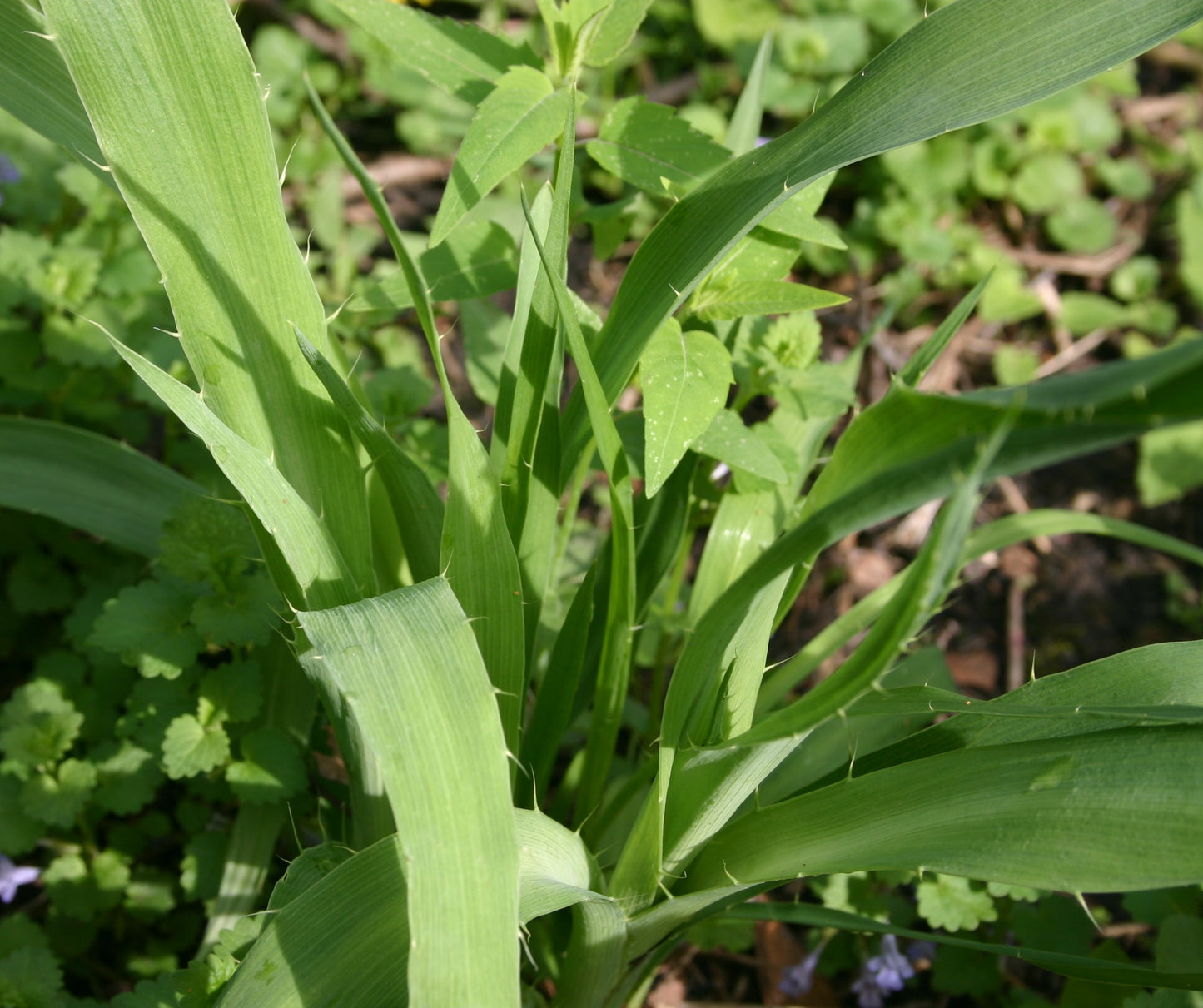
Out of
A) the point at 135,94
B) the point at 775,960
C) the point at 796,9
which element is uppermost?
the point at 796,9

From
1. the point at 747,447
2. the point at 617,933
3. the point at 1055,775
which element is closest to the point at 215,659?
the point at 617,933

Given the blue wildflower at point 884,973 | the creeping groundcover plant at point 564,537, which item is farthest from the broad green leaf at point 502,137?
the blue wildflower at point 884,973

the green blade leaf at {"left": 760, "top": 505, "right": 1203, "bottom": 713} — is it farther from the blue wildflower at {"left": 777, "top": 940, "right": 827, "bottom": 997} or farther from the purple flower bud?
the purple flower bud

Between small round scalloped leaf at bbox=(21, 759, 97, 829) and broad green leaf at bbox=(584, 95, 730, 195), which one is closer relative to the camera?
broad green leaf at bbox=(584, 95, 730, 195)

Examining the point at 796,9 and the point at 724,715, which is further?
the point at 796,9

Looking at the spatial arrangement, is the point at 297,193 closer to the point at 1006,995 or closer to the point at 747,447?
the point at 747,447

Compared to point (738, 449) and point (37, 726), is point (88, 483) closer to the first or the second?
point (37, 726)

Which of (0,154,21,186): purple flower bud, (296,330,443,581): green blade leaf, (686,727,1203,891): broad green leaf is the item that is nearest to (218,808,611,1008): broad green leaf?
(686,727,1203,891): broad green leaf

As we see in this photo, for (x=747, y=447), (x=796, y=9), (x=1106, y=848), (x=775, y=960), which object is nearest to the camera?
(x=1106, y=848)
